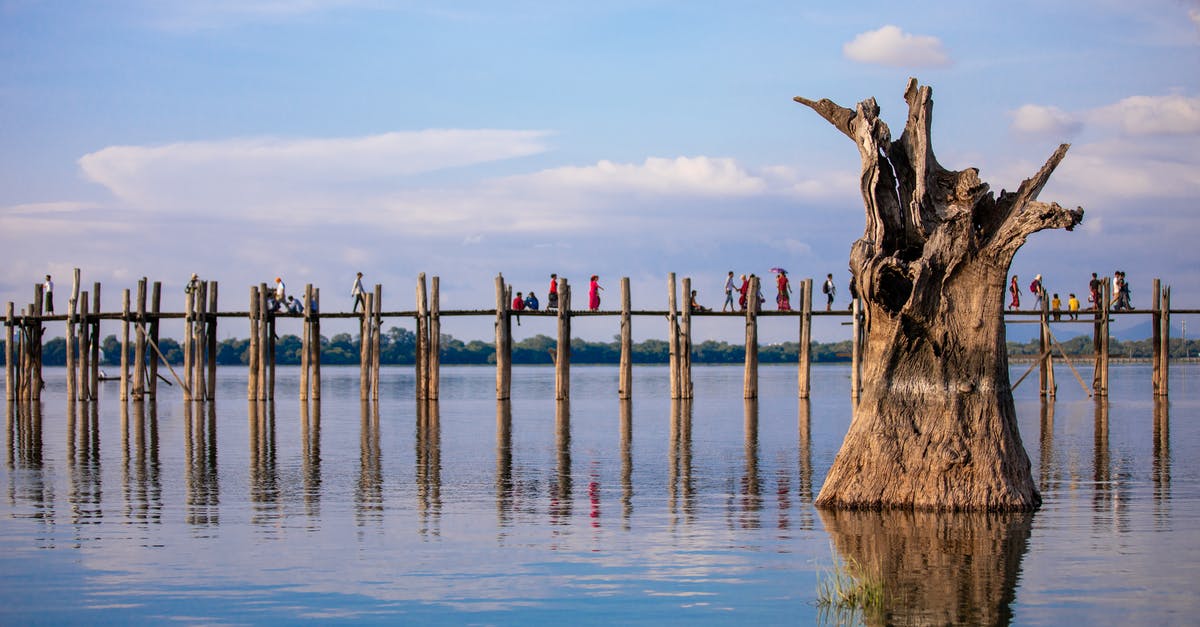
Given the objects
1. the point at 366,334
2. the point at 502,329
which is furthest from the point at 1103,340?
the point at 366,334

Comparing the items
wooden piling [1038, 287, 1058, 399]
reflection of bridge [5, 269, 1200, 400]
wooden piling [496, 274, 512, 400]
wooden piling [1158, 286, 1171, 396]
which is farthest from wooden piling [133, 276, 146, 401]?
wooden piling [1158, 286, 1171, 396]

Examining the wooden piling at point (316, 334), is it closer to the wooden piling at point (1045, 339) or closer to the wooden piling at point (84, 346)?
the wooden piling at point (84, 346)

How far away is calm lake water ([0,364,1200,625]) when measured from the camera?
33.2 feet

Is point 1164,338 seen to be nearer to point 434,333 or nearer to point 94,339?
point 434,333

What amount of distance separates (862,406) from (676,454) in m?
8.56

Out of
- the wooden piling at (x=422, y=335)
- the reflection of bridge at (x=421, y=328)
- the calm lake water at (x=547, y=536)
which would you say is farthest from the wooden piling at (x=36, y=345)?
the calm lake water at (x=547, y=536)

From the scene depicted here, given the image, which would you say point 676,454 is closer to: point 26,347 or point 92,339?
point 92,339

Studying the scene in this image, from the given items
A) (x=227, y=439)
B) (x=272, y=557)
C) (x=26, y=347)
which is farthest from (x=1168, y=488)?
(x=26, y=347)

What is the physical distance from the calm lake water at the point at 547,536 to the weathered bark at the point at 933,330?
481mm

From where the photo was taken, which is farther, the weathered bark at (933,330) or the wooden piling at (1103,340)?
the wooden piling at (1103,340)

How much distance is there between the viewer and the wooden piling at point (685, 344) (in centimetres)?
3562

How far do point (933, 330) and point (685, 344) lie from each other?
2317 centimetres

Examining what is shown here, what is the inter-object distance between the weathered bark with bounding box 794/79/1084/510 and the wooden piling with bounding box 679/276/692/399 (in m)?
21.7

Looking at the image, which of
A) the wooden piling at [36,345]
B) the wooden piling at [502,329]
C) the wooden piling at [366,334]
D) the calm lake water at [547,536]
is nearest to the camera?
the calm lake water at [547,536]
